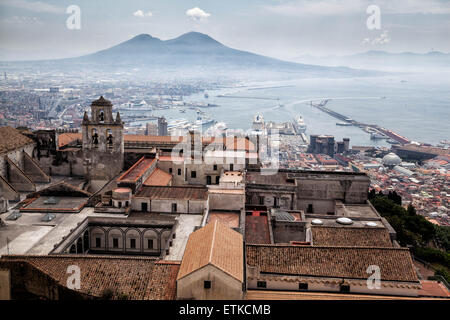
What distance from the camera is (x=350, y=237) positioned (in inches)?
961

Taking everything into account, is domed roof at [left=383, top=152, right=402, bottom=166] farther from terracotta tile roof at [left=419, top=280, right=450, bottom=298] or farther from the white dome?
terracotta tile roof at [left=419, top=280, right=450, bottom=298]

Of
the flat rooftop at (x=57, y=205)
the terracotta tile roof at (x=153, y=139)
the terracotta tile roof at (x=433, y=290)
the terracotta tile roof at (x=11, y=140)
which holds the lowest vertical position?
the terracotta tile roof at (x=433, y=290)

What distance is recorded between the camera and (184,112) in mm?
152875

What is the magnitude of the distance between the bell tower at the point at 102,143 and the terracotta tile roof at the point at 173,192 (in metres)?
6.33

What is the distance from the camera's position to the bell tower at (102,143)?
112 feet

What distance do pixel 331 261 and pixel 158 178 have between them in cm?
1786

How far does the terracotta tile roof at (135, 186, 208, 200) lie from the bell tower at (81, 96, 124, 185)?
6332 mm

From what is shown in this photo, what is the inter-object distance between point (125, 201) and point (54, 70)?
580 feet

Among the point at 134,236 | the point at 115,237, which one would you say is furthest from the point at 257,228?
the point at 115,237

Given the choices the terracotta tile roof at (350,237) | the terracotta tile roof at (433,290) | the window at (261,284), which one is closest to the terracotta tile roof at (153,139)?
the terracotta tile roof at (350,237)

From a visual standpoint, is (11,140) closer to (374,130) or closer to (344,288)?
(344,288)

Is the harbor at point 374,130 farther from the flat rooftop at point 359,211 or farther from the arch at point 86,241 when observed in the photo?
the arch at point 86,241

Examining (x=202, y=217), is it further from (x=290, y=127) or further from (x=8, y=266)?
(x=290, y=127)
